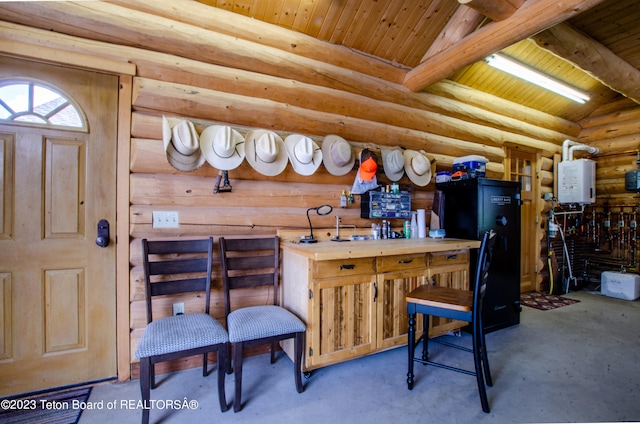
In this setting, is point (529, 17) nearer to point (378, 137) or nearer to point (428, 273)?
point (378, 137)

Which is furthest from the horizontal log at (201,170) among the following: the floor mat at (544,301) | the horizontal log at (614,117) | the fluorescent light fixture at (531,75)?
the horizontal log at (614,117)

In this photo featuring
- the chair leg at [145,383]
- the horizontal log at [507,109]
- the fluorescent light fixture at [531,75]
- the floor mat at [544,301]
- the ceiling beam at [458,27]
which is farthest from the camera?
the floor mat at [544,301]

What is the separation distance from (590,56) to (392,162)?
2728 mm

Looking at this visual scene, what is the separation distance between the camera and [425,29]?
311 centimetres


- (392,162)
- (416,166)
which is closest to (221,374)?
(392,162)

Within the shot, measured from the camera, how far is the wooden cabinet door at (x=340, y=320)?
7.07 feet

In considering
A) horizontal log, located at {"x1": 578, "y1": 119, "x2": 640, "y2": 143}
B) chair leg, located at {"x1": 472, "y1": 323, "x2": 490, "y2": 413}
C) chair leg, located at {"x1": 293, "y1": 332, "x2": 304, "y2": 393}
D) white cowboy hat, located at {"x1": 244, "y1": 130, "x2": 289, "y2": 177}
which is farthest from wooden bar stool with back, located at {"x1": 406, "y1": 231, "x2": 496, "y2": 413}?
horizontal log, located at {"x1": 578, "y1": 119, "x2": 640, "y2": 143}

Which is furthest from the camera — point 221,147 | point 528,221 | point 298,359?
point 528,221

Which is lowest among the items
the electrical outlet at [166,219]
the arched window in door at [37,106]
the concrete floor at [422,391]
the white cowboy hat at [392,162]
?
the concrete floor at [422,391]

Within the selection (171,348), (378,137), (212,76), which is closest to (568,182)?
(378,137)

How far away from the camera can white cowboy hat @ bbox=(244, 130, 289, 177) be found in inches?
96.2

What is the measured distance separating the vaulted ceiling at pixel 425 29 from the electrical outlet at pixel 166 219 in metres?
1.25

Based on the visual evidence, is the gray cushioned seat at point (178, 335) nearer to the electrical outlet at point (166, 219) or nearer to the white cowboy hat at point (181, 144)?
the electrical outlet at point (166, 219)

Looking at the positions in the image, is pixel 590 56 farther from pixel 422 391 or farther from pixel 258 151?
pixel 422 391
